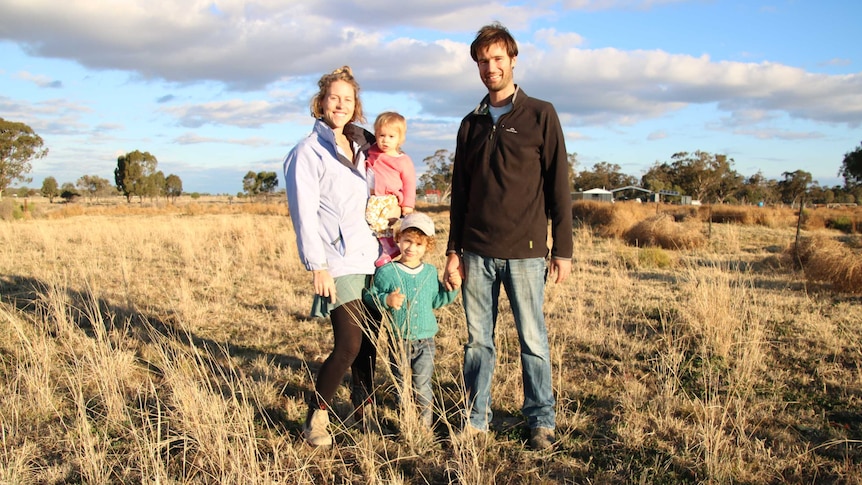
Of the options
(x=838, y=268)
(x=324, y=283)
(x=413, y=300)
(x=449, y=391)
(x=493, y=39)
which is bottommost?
(x=449, y=391)

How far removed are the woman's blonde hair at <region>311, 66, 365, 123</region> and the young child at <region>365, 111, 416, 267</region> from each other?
0.45 feet

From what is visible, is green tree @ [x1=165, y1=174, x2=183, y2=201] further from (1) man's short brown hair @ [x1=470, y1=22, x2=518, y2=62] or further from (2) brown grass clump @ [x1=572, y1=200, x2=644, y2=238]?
(1) man's short brown hair @ [x1=470, y1=22, x2=518, y2=62]

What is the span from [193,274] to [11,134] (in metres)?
42.4

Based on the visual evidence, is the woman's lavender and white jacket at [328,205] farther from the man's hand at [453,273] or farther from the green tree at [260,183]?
the green tree at [260,183]

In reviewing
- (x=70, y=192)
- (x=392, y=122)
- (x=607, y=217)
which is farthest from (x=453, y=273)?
(x=70, y=192)

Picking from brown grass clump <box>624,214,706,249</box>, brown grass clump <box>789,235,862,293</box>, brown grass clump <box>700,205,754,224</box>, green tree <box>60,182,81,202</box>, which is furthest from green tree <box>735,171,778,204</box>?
green tree <box>60,182,81,202</box>

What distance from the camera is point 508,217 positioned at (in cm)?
275

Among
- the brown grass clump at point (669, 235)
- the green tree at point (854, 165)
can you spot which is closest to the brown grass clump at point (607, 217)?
the brown grass clump at point (669, 235)

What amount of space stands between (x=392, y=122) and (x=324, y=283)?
93 centimetres

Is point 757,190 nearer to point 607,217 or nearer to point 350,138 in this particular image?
point 607,217

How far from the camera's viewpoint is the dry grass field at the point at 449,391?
2645 millimetres

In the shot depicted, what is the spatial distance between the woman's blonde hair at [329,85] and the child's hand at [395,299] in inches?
37.9

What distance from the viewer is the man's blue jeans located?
2803 mm

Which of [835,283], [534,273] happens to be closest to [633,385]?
[534,273]
